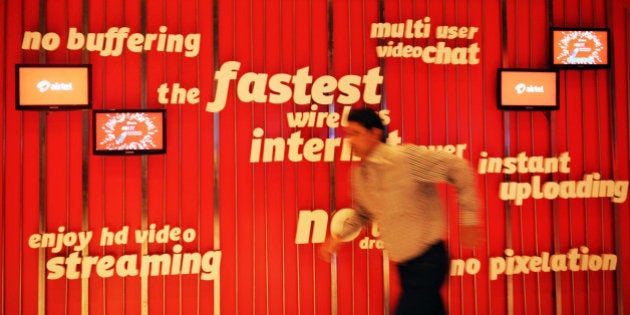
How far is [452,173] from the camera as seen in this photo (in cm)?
226

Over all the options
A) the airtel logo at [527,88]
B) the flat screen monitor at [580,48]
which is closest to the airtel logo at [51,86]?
the airtel logo at [527,88]

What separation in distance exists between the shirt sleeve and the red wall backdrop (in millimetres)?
1700

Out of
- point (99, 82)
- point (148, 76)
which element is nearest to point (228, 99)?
point (148, 76)

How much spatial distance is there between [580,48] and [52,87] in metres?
4.27

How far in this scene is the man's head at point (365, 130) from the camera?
2240 millimetres

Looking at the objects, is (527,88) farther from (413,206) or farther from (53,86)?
(53,86)

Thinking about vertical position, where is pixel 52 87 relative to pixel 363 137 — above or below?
above

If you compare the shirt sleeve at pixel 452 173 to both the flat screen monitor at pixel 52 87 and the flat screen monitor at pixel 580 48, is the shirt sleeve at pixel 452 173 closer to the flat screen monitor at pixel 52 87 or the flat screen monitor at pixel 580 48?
the flat screen monitor at pixel 580 48

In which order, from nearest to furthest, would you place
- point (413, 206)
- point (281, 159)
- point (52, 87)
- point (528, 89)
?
point (413, 206) < point (52, 87) < point (281, 159) < point (528, 89)

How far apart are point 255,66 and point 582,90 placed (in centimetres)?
283

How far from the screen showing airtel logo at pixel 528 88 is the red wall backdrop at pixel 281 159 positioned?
13 cm

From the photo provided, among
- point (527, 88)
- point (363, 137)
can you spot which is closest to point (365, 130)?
point (363, 137)

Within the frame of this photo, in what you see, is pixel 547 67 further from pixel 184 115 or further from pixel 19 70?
pixel 19 70

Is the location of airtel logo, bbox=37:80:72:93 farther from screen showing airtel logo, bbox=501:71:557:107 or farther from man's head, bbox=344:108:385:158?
screen showing airtel logo, bbox=501:71:557:107
